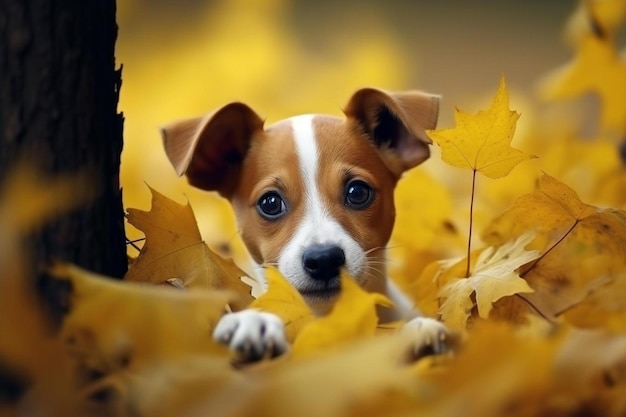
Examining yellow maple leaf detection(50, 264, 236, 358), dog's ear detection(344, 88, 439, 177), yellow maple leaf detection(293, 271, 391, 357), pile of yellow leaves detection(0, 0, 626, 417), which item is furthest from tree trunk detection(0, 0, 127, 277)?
dog's ear detection(344, 88, 439, 177)

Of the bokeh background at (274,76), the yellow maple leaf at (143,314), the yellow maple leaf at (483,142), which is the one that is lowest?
the bokeh background at (274,76)

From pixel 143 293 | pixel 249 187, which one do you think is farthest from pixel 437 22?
pixel 143 293

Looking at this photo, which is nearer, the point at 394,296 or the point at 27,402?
the point at 27,402

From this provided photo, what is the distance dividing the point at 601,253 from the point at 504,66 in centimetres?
540

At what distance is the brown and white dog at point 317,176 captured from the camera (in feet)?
7.01

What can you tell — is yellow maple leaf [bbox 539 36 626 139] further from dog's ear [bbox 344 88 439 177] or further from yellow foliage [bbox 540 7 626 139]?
dog's ear [bbox 344 88 439 177]

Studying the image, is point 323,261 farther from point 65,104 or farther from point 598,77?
point 598,77

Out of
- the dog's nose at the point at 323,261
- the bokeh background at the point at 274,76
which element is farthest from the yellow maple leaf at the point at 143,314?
the bokeh background at the point at 274,76

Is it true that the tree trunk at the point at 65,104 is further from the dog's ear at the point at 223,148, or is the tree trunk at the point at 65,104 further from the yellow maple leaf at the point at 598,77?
the yellow maple leaf at the point at 598,77

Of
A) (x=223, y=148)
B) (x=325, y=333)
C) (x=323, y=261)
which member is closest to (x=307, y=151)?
(x=223, y=148)

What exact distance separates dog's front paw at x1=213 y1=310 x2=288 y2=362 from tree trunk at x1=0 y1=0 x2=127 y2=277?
24 centimetres

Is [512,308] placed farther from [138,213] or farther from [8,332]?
[8,332]

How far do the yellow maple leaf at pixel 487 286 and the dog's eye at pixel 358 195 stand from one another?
1.62 ft

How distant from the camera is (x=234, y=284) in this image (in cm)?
180
